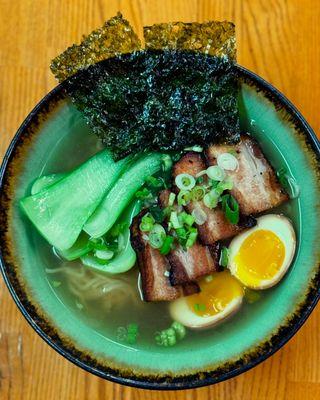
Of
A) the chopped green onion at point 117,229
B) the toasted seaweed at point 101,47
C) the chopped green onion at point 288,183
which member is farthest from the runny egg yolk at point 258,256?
the toasted seaweed at point 101,47

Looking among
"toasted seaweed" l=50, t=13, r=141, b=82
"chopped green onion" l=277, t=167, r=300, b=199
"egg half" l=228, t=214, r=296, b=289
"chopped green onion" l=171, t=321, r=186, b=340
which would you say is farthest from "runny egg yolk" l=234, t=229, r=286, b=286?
"toasted seaweed" l=50, t=13, r=141, b=82

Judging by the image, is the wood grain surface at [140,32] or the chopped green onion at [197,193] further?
the wood grain surface at [140,32]

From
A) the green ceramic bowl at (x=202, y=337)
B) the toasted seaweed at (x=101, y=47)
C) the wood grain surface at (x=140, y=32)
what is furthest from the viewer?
the wood grain surface at (x=140, y=32)

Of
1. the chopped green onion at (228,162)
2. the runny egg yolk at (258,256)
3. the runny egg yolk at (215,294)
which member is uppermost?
the chopped green onion at (228,162)

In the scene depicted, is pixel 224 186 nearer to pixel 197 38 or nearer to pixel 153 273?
pixel 153 273

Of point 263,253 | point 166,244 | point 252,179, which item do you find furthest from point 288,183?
point 166,244

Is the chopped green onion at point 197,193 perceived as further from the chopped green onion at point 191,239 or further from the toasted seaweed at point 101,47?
the toasted seaweed at point 101,47

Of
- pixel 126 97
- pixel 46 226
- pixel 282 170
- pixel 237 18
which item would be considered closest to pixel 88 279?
pixel 46 226
